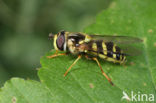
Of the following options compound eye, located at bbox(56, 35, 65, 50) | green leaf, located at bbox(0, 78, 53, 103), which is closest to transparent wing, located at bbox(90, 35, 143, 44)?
compound eye, located at bbox(56, 35, 65, 50)

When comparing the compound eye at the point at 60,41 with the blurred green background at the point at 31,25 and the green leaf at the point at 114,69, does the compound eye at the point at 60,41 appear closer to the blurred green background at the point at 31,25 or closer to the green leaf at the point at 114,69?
the green leaf at the point at 114,69

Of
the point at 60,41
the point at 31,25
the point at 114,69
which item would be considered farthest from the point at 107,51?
Answer: the point at 31,25

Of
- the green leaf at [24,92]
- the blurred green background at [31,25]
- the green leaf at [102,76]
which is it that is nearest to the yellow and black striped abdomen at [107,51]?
the green leaf at [102,76]

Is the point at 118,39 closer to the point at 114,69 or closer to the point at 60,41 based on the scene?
the point at 114,69

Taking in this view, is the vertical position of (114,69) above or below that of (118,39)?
below

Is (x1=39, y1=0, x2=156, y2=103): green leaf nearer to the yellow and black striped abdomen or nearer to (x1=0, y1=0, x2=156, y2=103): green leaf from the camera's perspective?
(x1=0, y1=0, x2=156, y2=103): green leaf

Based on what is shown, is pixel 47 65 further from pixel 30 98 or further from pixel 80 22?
pixel 80 22

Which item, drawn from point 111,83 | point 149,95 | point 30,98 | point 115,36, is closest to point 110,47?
point 115,36
